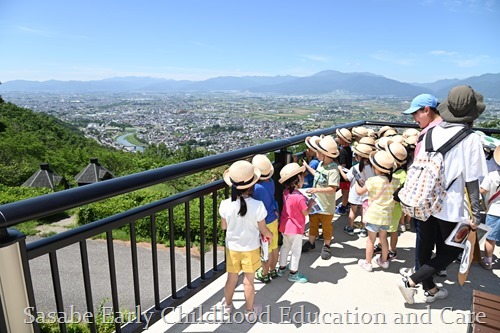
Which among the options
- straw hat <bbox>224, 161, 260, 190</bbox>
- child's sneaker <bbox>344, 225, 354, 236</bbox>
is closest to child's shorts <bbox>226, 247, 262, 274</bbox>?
straw hat <bbox>224, 161, 260, 190</bbox>

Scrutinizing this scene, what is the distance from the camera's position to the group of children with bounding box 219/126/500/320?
2227mm

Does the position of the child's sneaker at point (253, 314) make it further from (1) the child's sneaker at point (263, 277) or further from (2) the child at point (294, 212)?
(2) the child at point (294, 212)

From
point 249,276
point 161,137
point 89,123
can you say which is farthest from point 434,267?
point 89,123

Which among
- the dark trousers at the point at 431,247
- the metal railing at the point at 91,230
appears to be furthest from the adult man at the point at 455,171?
the metal railing at the point at 91,230

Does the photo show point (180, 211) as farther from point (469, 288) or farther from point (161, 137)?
point (161, 137)

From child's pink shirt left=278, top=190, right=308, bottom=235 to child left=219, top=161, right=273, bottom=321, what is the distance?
560mm

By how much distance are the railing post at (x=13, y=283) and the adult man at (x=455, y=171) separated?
2.44 metres

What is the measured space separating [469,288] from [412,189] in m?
1.20

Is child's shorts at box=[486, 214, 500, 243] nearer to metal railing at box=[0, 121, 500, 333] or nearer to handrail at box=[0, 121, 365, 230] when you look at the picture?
metal railing at box=[0, 121, 500, 333]

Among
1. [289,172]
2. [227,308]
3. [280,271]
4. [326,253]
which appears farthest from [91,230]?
[326,253]

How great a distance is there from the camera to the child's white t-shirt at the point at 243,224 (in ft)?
7.22

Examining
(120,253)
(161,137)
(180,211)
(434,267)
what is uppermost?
(434,267)

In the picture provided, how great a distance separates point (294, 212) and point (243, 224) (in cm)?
73

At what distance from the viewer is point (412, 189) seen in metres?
2.43
